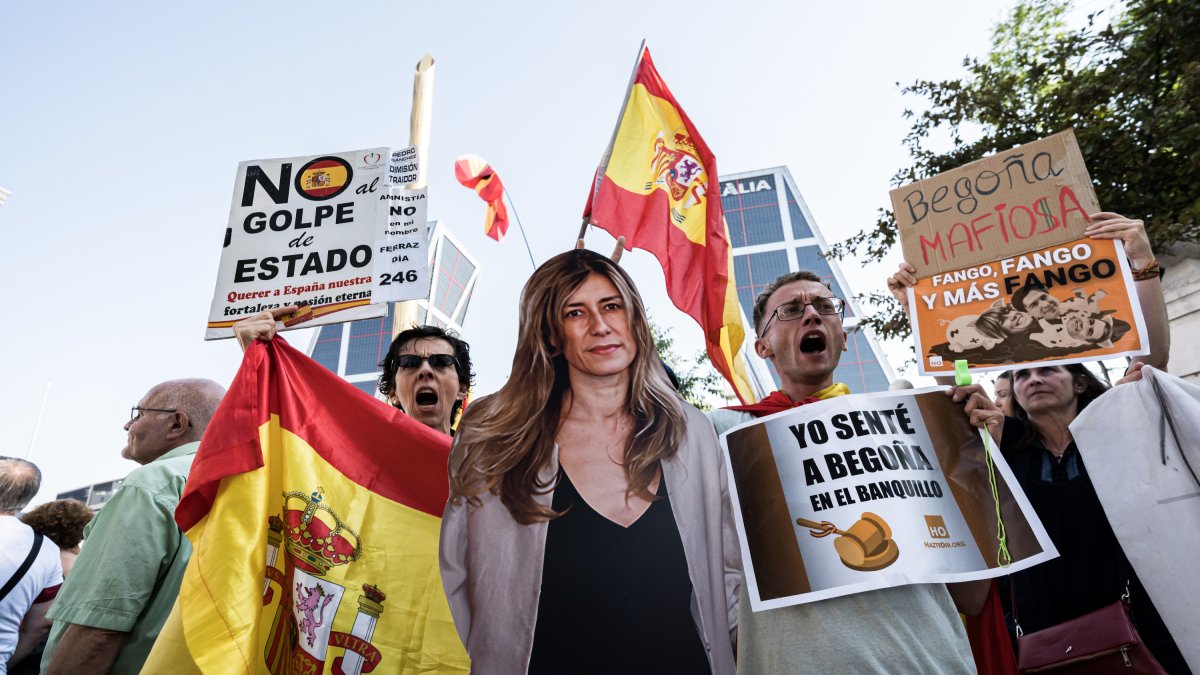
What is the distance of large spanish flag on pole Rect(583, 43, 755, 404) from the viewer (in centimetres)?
369

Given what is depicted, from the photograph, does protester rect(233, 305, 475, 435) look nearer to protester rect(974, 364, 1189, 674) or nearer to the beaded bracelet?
protester rect(974, 364, 1189, 674)

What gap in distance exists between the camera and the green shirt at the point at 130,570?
2.30 m

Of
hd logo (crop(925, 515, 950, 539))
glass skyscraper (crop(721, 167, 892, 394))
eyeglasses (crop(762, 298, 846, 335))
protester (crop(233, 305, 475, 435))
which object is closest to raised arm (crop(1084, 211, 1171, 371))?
eyeglasses (crop(762, 298, 846, 335))

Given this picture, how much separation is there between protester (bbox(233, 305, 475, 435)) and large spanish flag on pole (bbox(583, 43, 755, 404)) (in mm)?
961

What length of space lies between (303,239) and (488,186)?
3.67m

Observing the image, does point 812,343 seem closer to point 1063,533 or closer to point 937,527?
point 937,527

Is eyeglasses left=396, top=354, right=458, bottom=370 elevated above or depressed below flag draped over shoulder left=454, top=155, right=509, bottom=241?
below

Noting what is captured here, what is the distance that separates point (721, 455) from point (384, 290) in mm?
1546

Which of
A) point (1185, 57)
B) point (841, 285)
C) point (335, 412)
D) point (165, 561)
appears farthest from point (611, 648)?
point (841, 285)

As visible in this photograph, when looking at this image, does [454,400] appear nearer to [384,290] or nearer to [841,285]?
[384,290]

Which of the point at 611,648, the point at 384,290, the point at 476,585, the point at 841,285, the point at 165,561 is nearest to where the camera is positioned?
the point at 611,648

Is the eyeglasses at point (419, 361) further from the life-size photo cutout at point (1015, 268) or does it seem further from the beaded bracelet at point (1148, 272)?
the beaded bracelet at point (1148, 272)

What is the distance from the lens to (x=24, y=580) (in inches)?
126

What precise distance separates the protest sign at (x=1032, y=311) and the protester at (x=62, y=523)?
4.11m
